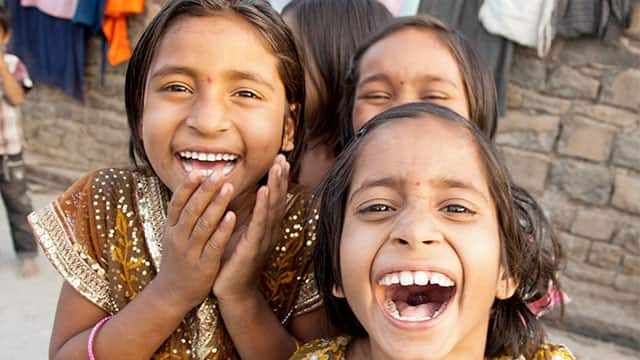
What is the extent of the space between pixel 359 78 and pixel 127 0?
3701 mm

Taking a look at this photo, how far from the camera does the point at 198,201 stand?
1.17 m

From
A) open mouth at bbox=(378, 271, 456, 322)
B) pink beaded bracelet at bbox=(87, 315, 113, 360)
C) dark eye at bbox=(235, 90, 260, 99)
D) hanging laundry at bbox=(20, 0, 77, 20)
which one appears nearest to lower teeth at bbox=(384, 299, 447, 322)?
open mouth at bbox=(378, 271, 456, 322)

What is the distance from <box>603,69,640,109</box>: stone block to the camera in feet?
11.5

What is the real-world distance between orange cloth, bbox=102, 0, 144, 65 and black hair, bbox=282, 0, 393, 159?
3.29m

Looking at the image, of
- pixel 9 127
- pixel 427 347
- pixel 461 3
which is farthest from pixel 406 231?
pixel 9 127

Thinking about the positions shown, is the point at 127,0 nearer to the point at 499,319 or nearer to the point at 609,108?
the point at 609,108

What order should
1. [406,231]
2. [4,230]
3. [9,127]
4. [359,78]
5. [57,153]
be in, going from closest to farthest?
[406,231] → [359,78] → [9,127] → [4,230] → [57,153]

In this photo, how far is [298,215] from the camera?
1.37 meters

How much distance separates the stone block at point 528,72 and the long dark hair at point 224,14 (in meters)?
2.64

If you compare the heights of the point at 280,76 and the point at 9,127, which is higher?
the point at 280,76

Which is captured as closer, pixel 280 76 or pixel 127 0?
pixel 280 76

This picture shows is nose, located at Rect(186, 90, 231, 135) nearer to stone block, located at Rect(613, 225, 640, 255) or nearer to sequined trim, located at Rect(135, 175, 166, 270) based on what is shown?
sequined trim, located at Rect(135, 175, 166, 270)

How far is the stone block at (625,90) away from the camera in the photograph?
349cm

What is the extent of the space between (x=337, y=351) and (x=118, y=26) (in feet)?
14.3
